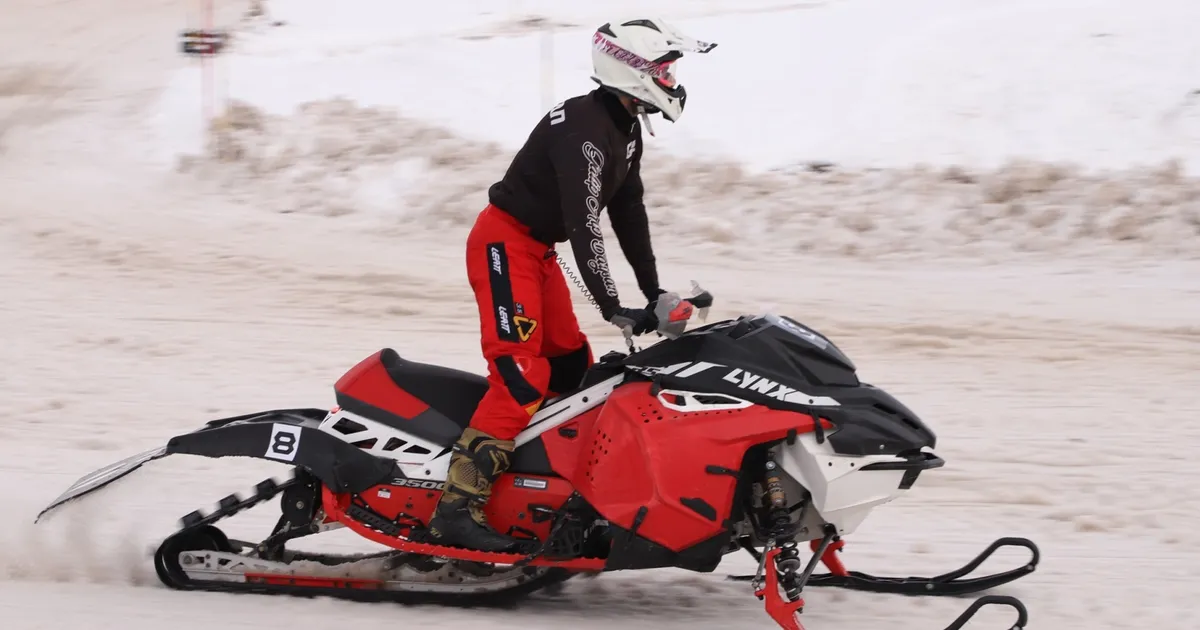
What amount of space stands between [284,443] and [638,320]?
4.83 feet

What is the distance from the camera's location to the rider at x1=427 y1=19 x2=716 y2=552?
443cm

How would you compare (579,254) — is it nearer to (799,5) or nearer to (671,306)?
(671,306)

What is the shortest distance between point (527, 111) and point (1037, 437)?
27.0 feet

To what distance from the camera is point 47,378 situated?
7895 mm

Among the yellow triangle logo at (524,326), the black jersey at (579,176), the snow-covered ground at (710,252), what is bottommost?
the snow-covered ground at (710,252)

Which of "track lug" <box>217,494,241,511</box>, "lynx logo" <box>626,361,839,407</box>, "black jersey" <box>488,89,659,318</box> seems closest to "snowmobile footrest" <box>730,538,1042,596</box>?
"lynx logo" <box>626,361,839,407</box>

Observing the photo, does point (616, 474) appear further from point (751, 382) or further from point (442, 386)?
point (442, 386)

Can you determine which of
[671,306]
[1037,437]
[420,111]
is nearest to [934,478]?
[1037,437]

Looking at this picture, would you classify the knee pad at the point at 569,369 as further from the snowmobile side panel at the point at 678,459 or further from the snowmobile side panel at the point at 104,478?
the snowmobile side panel at the point at 104,478

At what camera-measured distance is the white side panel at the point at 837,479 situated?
4.27m

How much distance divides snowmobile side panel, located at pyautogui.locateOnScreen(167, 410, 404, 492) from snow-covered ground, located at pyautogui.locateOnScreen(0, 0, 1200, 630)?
0.49 metres

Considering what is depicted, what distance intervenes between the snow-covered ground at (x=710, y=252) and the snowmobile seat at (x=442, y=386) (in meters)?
0.75

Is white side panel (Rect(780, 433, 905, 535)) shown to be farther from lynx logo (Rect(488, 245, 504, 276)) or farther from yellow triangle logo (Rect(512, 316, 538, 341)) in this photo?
lynx logo (Rect(488, 245, 504, 276))

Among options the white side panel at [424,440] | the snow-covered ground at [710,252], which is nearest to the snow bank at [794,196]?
the snow-covered ground at [710,252]
